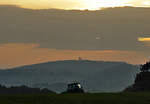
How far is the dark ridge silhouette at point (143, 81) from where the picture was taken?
11741 centimetres

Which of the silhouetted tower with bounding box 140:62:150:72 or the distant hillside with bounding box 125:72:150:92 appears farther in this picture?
the silhouetted tower with bounding box 140:62:150:72

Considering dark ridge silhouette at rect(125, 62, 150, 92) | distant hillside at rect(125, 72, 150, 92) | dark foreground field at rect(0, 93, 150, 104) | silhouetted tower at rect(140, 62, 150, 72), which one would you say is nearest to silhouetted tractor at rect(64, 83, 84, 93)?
dark foreground field at rect(0, 93, 150, 104)

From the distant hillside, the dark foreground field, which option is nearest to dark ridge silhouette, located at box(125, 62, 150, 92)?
the distant hillside

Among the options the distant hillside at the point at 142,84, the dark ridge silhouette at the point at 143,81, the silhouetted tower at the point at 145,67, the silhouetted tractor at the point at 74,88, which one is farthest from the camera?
the silhouetted tower at the point at 145,67

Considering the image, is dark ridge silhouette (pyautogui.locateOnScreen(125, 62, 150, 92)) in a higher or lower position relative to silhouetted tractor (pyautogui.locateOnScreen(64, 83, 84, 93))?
higher

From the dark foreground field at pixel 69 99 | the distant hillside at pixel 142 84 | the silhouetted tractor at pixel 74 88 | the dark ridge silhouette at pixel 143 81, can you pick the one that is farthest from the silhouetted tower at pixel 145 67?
the dark foreground field at pixel 69 99

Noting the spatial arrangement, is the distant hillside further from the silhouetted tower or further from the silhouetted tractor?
the silhouetted tractor

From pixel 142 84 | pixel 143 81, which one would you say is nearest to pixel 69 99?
pixel 142 84

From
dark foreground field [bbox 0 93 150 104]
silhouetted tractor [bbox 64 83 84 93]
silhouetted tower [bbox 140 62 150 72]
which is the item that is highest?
silhouetted tower [bbox 140 62 150 72]

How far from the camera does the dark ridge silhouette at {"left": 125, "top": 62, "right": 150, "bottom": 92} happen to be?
Result: 385 ft

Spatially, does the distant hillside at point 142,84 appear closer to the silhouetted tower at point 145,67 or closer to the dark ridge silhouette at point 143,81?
the dark ridge silhouette at point 143,81

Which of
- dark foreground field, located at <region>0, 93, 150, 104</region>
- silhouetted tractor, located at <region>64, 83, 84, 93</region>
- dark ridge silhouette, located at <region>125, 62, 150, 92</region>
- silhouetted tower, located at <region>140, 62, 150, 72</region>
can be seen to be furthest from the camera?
silhouetted tower, located at <region>140, 62, 150, 72</region>

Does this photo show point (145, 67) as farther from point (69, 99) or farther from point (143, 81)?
point (69, 99)

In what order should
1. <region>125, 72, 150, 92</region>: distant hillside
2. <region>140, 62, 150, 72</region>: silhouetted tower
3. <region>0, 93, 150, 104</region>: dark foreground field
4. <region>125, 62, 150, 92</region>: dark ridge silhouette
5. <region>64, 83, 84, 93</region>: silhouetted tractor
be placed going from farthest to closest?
<region>140, 62, 150, 72</region>: silhouetted tower, <region>125, 62, 150, 92</region>: dark ridge silhouette, <region>125, 72, 150, 92</region>: distant hillside, <region>64, 83, 84, 93</region>: silhouetted tractor, <region>0, 93, 150, 104</region>: dark foreground field
